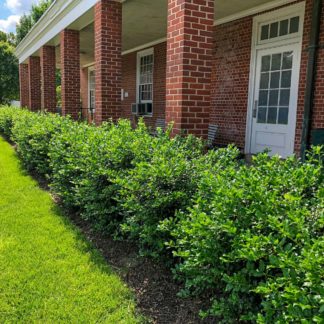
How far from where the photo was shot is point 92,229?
407 centimetres

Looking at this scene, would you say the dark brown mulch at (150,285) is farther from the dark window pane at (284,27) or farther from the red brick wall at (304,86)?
the dark window pane at (284,27)

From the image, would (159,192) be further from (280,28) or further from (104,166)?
(280,28)

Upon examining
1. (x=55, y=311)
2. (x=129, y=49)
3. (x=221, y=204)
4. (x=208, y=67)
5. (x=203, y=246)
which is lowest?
(x=55, y=311)

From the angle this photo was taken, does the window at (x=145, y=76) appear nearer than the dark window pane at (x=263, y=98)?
No

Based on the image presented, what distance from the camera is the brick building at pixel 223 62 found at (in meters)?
4.03

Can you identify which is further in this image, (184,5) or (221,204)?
(184,5)

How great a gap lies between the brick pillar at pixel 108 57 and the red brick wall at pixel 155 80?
4.67 meters

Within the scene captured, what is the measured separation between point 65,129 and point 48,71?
23.3ft

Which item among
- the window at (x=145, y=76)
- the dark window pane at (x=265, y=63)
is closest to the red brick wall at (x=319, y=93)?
the dark window pane at (x=265, y=63)

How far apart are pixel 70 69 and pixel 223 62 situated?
3778mm

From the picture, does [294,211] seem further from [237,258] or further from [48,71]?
[48,71]

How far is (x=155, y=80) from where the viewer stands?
11828mm

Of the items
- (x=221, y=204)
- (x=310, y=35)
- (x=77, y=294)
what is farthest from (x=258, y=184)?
(x=310, y=35)

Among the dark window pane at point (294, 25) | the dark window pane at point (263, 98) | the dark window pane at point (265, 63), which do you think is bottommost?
the dark window pane at point (263, 98)
